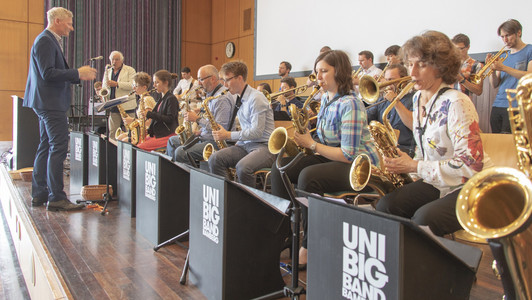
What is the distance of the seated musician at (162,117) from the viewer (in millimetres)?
4363

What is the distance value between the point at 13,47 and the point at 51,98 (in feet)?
19.8

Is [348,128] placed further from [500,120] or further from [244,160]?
[500,120]

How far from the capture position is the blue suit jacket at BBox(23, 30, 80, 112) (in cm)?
343

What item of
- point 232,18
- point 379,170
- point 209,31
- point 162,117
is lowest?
point 379,170

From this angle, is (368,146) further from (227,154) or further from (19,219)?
(19,219)

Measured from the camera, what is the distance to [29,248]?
2805 millimetres

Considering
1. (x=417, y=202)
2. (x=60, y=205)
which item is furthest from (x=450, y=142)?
(x=60, y=205)

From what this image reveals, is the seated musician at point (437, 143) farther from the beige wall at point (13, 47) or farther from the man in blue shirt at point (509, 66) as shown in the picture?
the beige wall at point (13, 47)

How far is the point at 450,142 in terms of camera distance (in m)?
1.77

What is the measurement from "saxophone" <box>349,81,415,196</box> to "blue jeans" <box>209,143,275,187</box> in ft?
3.45

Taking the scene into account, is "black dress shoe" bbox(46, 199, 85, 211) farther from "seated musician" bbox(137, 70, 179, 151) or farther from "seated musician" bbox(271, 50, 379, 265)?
"seated musician" bbox(271, 50, 379, 265)

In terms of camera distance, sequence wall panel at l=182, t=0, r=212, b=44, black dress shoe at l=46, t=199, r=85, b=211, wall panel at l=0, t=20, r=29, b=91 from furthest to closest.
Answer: wall panel at l=182, t=0, r=212, b=44 < wall panel at l=0, t=20, r=29, b=91 < black dress shoe at l=46, t=199, r=85, b=211

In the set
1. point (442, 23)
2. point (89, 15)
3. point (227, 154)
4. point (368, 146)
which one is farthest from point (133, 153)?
point (89, 15)

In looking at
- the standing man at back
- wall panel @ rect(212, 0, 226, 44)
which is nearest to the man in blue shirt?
the standing man at back
